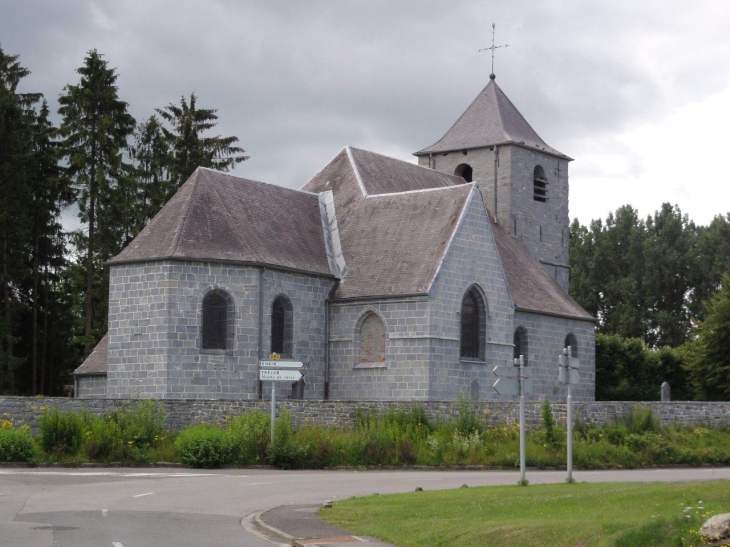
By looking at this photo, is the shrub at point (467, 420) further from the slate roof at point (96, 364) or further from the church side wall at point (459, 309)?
the slate roof at point (96, 364)

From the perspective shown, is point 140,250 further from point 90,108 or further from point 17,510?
point 17,510

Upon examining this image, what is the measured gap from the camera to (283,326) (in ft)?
133

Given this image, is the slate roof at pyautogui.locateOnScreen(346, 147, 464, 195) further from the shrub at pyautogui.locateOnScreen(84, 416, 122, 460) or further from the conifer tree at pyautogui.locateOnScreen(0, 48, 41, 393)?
the shrub at pyautogui.locateOnScreen(84, 416, 122, 460)

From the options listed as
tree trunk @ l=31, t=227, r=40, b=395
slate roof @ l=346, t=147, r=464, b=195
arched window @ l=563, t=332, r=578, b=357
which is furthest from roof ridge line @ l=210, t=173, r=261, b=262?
tree trunk @ l=31, t=227, r=40, b=395

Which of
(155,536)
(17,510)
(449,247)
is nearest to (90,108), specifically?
(449,247)

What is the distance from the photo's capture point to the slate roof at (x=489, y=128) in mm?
54125

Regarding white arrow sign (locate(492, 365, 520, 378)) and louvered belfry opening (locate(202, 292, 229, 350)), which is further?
louvered belfry opening (locate(202, 292, 229, 350))

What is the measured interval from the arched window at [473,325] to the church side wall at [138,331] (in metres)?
10.4

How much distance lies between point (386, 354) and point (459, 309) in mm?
2970

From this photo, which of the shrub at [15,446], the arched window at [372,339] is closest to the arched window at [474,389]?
the arched window at [372,339]

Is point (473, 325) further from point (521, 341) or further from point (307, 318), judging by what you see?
point (307, 318)

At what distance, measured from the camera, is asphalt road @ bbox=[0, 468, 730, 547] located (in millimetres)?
15195

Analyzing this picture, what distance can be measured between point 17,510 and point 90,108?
37536 mm

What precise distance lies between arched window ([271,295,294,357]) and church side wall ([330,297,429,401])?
192cm
